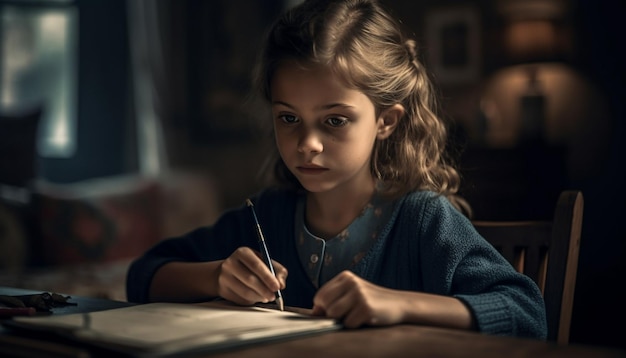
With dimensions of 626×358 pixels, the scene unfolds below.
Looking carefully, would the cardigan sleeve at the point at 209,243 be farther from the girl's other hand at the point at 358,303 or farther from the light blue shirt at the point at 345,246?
the girl's other hand at the point at 358,303

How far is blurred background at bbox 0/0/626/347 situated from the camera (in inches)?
149

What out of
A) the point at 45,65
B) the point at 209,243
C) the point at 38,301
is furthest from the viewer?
the point at 45,65

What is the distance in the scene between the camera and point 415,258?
54.7 inches

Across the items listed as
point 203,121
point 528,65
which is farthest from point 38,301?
point 203,121

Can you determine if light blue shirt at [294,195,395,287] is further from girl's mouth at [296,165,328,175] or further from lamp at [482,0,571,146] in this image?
lamp at [482,0,571,146]

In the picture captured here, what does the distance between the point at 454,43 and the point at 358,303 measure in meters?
4.03

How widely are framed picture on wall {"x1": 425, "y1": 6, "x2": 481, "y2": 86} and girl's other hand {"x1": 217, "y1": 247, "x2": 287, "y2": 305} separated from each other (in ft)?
12.1

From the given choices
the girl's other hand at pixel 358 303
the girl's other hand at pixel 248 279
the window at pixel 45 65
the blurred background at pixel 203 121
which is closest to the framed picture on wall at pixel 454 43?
the blurred background at pixel 203 121

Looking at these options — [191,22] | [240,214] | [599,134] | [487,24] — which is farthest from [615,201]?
[240,214]

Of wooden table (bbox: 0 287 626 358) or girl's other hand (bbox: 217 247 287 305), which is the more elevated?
girl's other hand (bbox: 217 247 287 305)

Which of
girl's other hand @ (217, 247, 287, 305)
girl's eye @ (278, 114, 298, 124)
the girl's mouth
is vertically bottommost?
girl's other hand @ (217, 247, 287, 305)

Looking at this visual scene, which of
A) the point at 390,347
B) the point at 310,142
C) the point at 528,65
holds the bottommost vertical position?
the point at 390,347

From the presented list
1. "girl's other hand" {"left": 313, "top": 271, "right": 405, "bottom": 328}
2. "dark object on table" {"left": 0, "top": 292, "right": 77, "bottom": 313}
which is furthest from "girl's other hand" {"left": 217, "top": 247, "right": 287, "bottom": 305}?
"dark object on table" {"left": 0, "top": 292, "right": 77, "bottom": 313}

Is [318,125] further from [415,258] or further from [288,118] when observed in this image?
[415,258]
